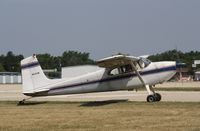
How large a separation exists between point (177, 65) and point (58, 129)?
40.2 feet

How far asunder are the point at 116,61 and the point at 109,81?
1362 mm

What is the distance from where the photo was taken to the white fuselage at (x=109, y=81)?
2233 cm

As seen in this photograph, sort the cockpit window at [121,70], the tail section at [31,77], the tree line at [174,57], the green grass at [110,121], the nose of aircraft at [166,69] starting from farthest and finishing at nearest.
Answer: the tree line at [174,57]
the tail section at [31,77]
the cockpit window at [121,70]
the nose of aircraft at [166,69]
the green grass at [110,121]

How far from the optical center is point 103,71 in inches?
913

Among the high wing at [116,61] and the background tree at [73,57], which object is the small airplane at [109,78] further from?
the background tree at [73,57]

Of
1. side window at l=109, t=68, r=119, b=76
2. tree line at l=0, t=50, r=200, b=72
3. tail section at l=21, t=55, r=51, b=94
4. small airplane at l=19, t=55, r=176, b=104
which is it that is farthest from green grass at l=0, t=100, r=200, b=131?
tree line at l=0, t=50, r=200, b=72

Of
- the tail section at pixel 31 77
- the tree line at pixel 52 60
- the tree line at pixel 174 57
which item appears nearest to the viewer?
the tail section at pixel 31 77

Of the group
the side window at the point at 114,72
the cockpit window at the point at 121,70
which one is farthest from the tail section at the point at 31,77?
the cockpit window at the point at 121,70

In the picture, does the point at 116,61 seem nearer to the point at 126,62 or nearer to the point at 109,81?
the point at 126,62

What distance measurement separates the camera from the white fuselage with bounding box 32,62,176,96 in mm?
22328

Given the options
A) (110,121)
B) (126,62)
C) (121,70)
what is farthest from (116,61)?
(110,121)

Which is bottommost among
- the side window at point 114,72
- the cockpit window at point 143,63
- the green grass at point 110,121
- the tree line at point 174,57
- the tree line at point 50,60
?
the green grass at point 110,121

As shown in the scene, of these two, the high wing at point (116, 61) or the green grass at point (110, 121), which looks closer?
the green grass at point (110, 121)

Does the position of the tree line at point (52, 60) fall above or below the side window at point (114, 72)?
above
